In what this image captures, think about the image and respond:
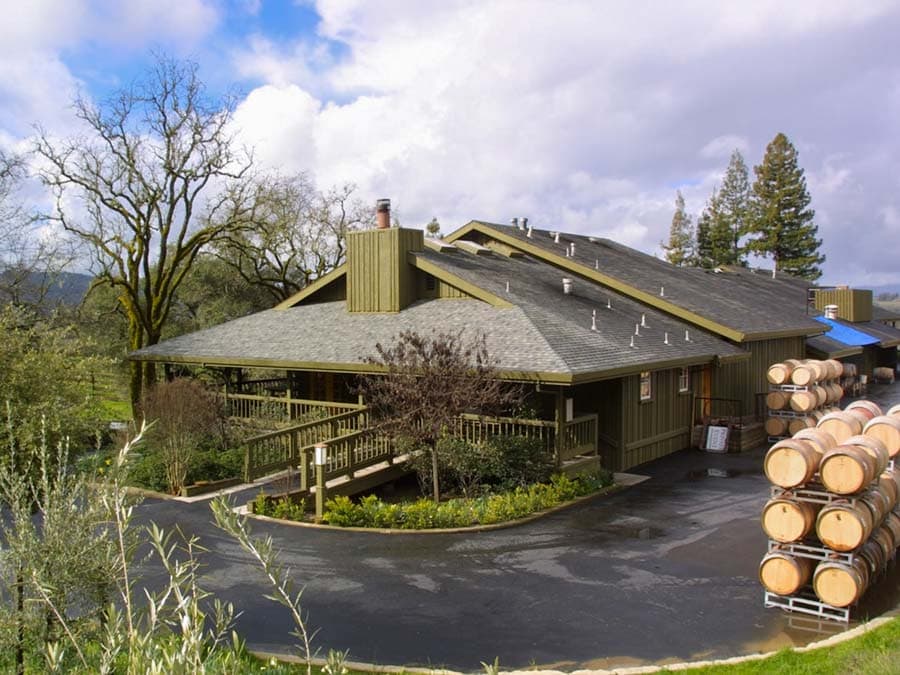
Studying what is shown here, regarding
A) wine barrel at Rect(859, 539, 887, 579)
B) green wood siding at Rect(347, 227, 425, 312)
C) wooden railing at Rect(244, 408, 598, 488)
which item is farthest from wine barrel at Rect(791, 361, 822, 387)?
wine barrel at Rect(859, 539, 887, 579)

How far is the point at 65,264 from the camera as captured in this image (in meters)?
28.6

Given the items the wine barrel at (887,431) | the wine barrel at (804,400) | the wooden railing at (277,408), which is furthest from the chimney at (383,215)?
the wine barrel at (887,431)

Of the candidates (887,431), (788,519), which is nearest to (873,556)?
(788,519)

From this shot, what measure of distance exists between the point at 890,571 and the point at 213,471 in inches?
514

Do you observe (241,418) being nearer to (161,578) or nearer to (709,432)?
(161,578)

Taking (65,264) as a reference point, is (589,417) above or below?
below

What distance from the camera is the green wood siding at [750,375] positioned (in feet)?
73.3

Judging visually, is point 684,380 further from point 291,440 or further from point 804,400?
point 291,440

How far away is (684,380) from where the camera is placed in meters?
20.3

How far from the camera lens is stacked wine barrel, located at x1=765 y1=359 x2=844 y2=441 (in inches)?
802

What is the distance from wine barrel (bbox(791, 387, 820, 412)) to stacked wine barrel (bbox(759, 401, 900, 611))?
11.3 m

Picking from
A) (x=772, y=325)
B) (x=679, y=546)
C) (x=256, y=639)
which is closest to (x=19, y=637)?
(x=256, y=639)

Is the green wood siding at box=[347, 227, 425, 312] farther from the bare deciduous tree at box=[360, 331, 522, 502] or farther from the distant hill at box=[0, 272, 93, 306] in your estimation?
the distant hill at box=[0, 272, 93, 306]

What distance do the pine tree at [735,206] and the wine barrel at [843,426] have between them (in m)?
58.1
